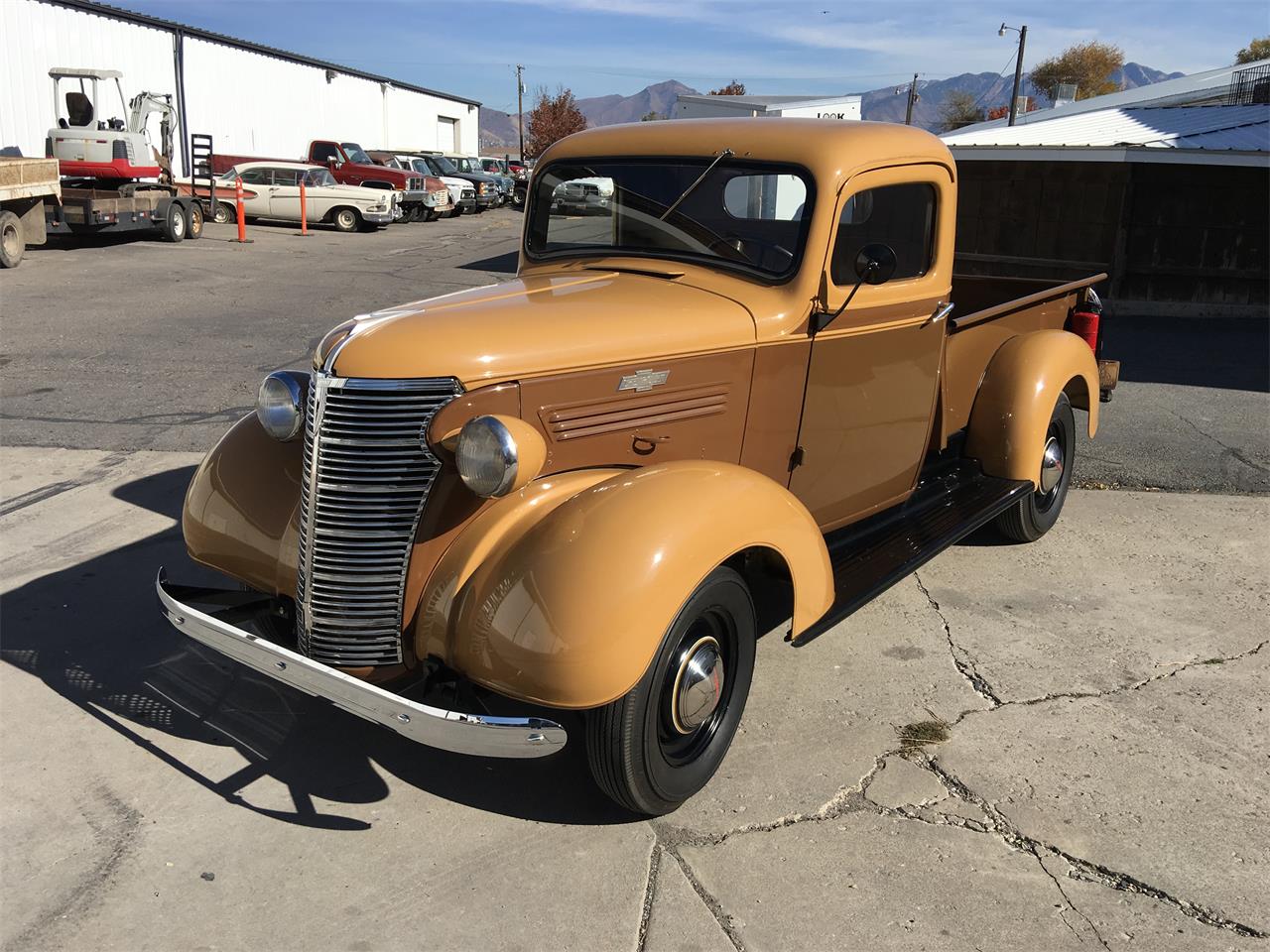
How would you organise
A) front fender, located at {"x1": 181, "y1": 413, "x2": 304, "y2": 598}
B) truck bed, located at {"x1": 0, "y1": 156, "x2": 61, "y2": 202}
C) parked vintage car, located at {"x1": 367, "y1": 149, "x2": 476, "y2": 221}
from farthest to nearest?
1. parked vintage car, located at {"x1": 367, "y1": 149, "x2": 476, "y2": 221}
2. truck bed, located at {"x1": 0, "y1": 156, "x2": 61, "y2": 202}
3. front fender, located at {"x1": 181, "y1": 413, "x2": 304, "y2": 598}

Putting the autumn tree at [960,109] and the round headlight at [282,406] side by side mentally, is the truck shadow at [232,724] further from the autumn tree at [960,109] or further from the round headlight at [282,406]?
the autumn tree at [960,109]

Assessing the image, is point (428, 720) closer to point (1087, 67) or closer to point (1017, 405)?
point (1017, 405)

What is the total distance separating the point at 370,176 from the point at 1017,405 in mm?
24337

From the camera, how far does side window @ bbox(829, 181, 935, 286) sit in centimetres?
387

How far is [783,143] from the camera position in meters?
3.87

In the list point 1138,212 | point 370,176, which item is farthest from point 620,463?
point 370,176

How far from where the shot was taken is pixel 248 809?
3.13 meters

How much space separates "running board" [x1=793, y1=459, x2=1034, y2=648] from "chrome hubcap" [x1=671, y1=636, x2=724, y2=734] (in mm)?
345

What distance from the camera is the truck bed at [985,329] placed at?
488cm

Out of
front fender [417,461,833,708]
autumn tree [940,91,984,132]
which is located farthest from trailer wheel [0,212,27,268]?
autumn tree [940,91,984,132]

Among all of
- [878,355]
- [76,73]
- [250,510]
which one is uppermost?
[76,73]

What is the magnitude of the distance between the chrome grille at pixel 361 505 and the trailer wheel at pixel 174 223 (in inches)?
720

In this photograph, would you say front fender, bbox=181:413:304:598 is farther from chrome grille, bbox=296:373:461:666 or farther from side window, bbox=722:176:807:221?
side window, bbox=722:176:807:221

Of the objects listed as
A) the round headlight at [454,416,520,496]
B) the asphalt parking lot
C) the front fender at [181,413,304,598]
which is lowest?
the asphalt parking lot
